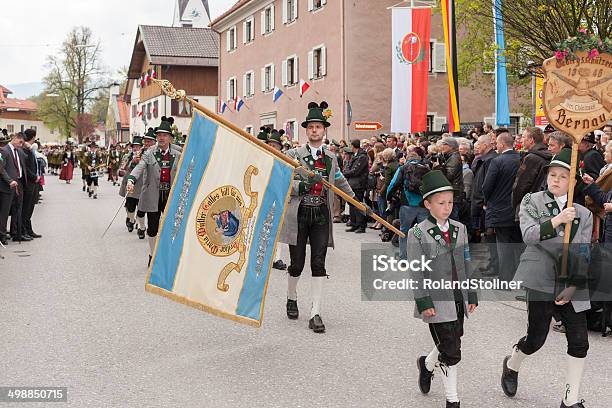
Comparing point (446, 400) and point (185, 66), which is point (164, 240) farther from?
point (185, 66)

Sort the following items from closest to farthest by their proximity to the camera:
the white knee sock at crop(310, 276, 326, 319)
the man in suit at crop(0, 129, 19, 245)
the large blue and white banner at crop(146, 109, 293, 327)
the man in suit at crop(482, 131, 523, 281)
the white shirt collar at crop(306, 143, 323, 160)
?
the large blue and white banner at crop(146, 109, 293, 327) → the white knee sock at crop(310, 276, 326, 319) → the white shirt collar at crop(306, 143, 323, 160) → the man in suit at crop(482, 131, 523, 281) → the man in suit at crop(0, 129, 19, 245)

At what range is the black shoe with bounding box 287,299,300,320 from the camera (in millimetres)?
7803

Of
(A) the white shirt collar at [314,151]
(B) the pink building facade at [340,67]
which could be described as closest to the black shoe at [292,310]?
(A) the white shirt collar at [314,151]

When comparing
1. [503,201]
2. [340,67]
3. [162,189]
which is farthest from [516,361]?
[340,67]

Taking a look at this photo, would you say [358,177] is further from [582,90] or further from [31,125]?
[31,125]

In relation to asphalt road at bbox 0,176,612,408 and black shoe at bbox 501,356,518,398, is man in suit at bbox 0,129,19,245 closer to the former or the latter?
asphalt road at bbox 0,176,612,408

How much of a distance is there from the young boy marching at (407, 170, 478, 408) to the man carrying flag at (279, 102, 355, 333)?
2453 millimetres

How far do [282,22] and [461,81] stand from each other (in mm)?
11932

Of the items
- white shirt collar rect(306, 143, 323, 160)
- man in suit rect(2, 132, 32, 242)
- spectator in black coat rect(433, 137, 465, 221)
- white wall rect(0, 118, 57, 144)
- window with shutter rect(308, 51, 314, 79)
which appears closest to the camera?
white shirt collar rect(306, 143, 323, 160)

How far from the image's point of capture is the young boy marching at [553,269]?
4.99m

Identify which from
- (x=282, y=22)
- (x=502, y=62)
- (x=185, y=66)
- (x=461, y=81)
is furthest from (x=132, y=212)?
(x=185, y=66)

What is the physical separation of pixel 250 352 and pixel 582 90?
11.0 feet

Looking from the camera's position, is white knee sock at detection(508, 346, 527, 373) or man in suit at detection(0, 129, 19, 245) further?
man in suit at detection(0, 129, 19, 245)

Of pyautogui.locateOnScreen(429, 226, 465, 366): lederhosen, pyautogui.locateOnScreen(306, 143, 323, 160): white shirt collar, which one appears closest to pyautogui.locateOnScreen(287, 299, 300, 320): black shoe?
pyautogui.locateOnScreen(306, 143, 323, 160): white shirt collar
